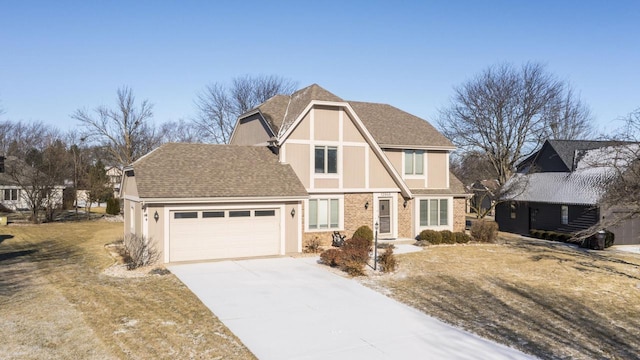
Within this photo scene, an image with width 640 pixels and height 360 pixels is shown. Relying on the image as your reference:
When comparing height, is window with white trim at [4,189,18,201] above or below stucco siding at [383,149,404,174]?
below

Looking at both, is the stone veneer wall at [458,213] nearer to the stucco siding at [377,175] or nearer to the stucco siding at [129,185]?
the stucco siding at [377,175]

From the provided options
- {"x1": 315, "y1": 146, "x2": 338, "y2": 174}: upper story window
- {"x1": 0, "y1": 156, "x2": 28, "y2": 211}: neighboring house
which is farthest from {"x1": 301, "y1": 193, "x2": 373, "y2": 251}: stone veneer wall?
{"x1": 0, "y1": 156, "x2": 28, "y2": 211}: neighboring house

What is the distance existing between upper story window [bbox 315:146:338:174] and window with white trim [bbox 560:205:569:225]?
15.4m

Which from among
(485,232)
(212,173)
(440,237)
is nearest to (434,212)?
(440,237)

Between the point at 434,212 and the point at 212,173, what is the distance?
12813 millimetres

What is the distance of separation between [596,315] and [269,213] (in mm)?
12198

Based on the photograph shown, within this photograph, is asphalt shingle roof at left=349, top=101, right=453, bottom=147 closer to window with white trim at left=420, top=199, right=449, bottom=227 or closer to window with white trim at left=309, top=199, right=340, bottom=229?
window with white trim at left=420, top=199, right=449, bottom=227

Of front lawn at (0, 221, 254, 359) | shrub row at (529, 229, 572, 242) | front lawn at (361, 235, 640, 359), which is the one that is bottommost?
front lawn at (361, 235, 640, 359)

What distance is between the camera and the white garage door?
17719 millimetres

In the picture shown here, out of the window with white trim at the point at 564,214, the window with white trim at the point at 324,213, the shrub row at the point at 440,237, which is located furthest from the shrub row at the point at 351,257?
the window with white trim at the point at 564,214

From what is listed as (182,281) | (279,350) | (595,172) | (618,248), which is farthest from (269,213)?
(595,172)

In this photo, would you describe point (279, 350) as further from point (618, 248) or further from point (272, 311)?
point (618, 248)

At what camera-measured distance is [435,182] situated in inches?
1036

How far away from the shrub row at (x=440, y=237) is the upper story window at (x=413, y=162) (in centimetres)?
352
